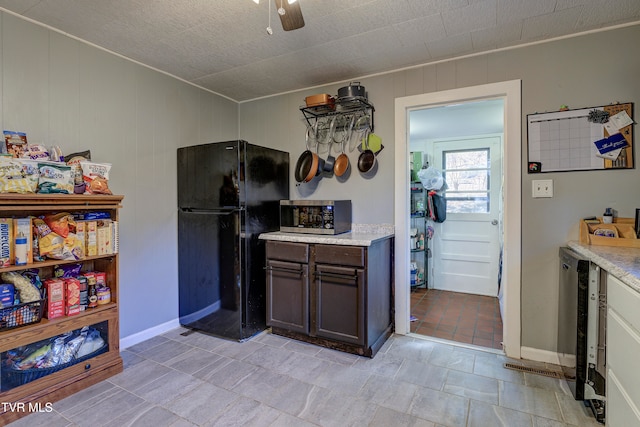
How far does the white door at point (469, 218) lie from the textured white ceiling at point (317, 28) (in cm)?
209

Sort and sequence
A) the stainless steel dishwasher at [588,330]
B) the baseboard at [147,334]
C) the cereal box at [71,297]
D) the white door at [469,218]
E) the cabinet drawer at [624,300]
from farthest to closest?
the white door at [469,218], the baseboard at [147,334], the cereal box at [71,297], the stainless steel dishwasher at [588,330], the cabinet drawer at [624,300]

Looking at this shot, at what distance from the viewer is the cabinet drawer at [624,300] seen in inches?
43.9

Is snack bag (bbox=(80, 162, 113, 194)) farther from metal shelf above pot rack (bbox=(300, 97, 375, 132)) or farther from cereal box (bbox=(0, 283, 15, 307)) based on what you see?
metal shelf above pot rack (bbox=(300, 97, 375, 132))

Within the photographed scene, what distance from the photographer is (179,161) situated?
284 cm

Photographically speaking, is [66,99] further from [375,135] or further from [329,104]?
[375,135]

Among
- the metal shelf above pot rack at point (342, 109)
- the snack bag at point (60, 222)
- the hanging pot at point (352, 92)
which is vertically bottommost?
the snack bag at point (60, 222)

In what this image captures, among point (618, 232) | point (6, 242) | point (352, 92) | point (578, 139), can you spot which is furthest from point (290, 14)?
point (618, 232)

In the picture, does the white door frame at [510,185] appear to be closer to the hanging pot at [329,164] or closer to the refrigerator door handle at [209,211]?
the hanging pot at [329,164]

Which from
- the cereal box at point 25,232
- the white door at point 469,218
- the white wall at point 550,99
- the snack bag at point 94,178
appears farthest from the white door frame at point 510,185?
the cereal box at point 25,232

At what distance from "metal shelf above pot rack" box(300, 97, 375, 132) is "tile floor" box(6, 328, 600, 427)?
1.98 meters

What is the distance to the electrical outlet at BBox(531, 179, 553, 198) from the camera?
87.1 inches

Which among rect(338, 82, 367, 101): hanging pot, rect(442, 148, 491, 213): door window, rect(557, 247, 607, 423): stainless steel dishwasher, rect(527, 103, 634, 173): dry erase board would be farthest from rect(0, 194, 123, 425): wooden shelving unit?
rect(442, 148, 491, 213): door window

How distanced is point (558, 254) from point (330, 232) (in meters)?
1.64

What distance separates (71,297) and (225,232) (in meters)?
1.07
